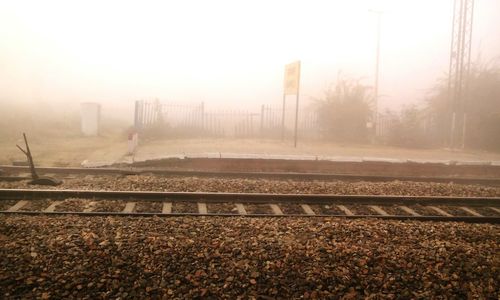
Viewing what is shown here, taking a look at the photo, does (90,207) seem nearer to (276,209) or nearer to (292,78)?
(276,209)

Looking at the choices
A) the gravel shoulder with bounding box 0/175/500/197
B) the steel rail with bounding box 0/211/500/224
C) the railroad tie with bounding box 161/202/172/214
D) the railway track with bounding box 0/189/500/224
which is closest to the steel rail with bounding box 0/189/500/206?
the railway track with bounding box 0/189/500/224

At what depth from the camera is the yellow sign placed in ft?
52.1

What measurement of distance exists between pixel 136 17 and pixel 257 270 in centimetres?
3567

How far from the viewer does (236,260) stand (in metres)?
4.22

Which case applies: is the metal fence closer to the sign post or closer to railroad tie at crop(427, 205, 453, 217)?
the sign post

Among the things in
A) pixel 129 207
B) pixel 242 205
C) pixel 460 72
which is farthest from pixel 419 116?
pixel 129 207

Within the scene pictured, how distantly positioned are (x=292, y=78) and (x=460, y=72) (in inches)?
334

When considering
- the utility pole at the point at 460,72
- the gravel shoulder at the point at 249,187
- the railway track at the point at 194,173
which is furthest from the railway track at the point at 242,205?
the utility pole at the point at 460,72

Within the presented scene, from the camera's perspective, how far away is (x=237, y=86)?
3716 centimetres

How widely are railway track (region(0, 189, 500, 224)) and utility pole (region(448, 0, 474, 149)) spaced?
12.5 metres

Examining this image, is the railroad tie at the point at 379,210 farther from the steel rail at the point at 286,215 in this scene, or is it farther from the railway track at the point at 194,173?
the railway track at the point at 194,173

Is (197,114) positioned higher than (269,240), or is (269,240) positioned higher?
(197,114)

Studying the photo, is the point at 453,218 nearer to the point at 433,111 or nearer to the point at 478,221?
the point at 478,221

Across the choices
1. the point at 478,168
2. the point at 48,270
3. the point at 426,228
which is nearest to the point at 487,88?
the point at 478,168
